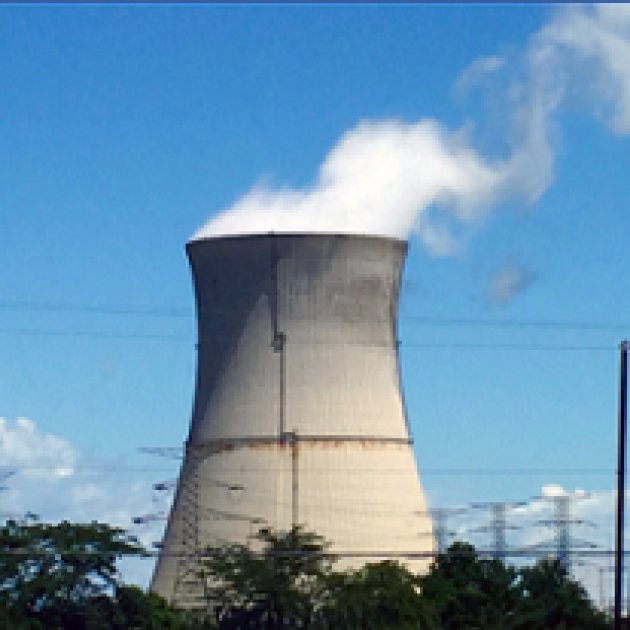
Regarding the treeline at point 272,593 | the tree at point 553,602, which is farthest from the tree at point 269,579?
the tree at point 553,602

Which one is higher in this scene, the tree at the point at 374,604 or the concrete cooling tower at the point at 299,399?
the concrete cooling tower at the point at 299,399

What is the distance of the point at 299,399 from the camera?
37562 millimetres

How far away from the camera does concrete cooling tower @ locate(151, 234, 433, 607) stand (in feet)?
122

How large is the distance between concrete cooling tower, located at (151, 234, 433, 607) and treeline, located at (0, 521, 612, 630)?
Answer: 1.95 ft

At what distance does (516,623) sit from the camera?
37.8 meters

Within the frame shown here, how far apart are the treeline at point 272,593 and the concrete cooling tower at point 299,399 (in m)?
0.59

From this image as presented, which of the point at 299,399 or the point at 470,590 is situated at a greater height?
the point at 299,399

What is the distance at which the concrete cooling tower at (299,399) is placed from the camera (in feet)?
122

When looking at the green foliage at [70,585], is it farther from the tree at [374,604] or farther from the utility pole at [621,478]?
the utility pole at [621,478]

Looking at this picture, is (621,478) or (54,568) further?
(54,568)

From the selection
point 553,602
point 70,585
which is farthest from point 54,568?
point 553,602

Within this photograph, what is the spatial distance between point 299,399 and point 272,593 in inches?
120

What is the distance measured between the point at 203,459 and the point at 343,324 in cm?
342

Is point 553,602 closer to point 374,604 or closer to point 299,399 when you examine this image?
point 374,604
